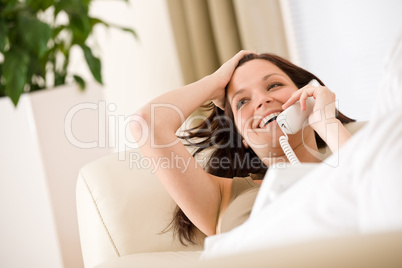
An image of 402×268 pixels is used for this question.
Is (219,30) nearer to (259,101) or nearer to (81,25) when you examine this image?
(81,25)

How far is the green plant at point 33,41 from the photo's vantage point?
7.57ft

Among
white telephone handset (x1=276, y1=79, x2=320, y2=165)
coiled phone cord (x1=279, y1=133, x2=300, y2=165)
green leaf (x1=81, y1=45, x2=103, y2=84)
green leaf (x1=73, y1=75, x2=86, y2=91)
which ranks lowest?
coiled phone cord (x1=279, y1=133, x2=300, y2=165)

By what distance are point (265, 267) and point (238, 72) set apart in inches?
39.0

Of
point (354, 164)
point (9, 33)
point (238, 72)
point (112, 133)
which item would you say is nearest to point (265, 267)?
point (354, 164)

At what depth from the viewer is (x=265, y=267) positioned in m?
0.54

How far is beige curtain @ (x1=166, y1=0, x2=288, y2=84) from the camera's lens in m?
2.54

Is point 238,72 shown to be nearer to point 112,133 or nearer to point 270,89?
point 270,89

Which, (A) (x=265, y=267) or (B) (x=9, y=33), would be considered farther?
(B) (x=9, y=33)

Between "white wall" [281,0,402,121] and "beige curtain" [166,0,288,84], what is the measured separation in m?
0.26

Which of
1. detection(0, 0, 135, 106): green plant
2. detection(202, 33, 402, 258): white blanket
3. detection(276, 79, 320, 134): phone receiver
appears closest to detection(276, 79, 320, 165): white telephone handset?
detection(276, 79, 320, 134): phone receiver

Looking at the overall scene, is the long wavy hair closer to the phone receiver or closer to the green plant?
the phone receiver

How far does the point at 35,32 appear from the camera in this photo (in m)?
2.30

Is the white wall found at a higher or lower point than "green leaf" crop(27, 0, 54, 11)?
lower

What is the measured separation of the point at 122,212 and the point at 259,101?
50 centimetres
